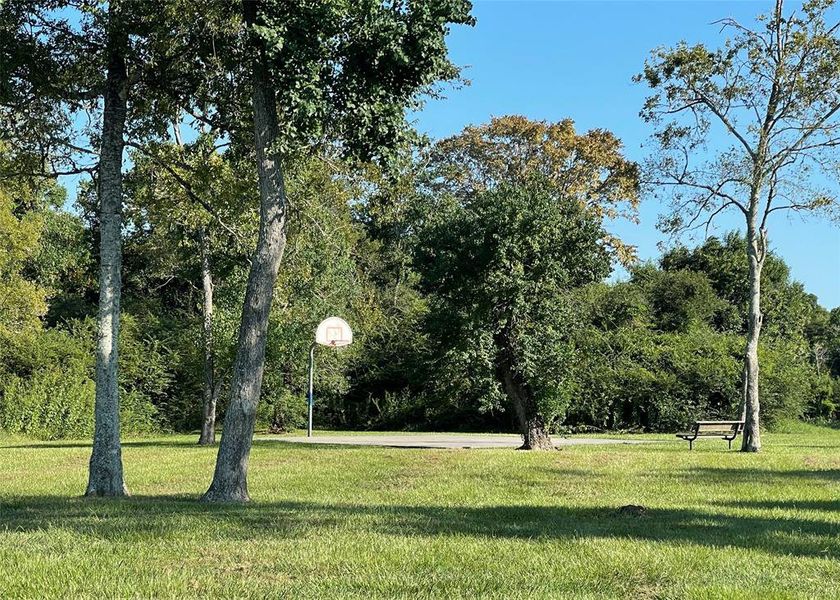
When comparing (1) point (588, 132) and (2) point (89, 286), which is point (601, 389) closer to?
(1) point (588, 132)

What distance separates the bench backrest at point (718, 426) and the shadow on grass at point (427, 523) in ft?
31.8

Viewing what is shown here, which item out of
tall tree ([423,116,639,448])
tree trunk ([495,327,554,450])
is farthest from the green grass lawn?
tall tree ([423,116,639,448])

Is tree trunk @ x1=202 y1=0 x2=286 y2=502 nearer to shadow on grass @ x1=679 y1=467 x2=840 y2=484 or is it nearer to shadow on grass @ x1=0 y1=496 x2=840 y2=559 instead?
shadow on grass @ x1=0 y1=496 x2=840 y2=559

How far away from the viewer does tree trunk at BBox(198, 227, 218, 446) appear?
22.4m

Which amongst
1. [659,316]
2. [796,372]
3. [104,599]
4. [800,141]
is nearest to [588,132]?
[659,316]

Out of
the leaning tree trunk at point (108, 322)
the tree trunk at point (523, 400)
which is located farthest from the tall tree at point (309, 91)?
the tree trunk at point (523, 400)

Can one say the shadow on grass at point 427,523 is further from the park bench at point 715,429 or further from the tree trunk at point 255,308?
the park bench at point 715,429

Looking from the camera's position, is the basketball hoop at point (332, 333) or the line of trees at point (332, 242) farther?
the basketball hoop at point (332, 333)

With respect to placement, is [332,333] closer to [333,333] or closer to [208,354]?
[333,333]

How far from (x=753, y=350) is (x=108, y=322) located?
14635 mm

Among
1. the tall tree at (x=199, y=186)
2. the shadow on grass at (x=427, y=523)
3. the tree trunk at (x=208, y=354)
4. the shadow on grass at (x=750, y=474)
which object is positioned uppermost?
the tall tree at (x=199, y=186)

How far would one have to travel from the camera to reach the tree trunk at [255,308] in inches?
377

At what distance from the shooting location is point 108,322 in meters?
10.5

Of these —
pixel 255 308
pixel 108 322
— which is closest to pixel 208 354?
pixel 108 322
